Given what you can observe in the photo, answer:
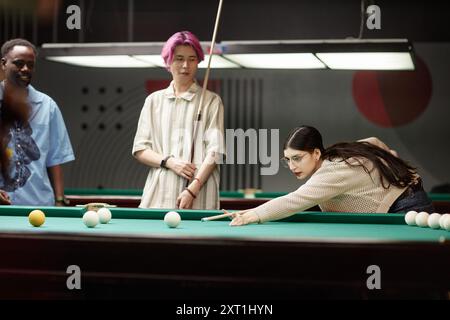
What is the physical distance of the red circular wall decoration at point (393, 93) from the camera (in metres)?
7.80

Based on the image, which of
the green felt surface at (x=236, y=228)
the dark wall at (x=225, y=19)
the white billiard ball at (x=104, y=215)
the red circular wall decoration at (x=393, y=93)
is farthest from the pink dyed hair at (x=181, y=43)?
the red circular wall decoration at (x=393, y=93)

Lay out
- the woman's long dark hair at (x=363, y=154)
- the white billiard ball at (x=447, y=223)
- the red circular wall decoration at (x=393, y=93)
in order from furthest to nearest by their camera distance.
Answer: the red circular wall decoration at (x=393, y=93) < the woman's long dark hair at (x=363, y=154) < the white billiard ball at (x=447, y=223)

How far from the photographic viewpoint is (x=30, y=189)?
4.20m

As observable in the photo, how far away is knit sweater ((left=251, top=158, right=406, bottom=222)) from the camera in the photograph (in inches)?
121

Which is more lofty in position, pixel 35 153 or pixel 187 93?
pixel 187 93

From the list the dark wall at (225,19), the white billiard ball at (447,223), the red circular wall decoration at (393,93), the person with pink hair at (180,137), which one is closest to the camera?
the white billiard ball at (447,223)

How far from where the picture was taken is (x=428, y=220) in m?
2.93

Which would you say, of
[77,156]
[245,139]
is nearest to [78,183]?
[77,156]

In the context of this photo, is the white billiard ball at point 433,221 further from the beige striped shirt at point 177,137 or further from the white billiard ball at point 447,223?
the beige striped shirt at point 177,137

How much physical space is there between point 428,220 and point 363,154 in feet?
1.81

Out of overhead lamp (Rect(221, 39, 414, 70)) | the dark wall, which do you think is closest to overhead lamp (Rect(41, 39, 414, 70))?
→ overhead lamp (Rect(221, 39, 414, 70))

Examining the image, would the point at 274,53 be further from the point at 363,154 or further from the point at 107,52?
the point at 363,154

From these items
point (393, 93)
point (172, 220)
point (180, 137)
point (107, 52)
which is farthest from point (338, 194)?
point (393, 93)

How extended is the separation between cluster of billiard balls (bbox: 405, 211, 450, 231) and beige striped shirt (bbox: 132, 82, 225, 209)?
1.31 meters
